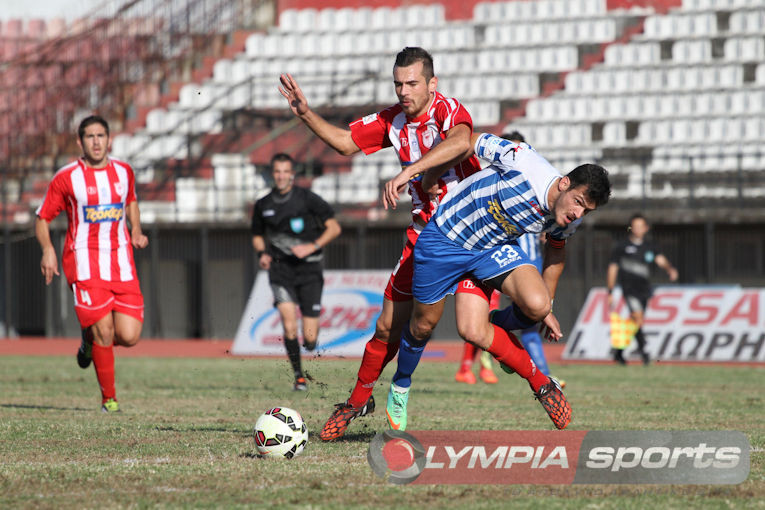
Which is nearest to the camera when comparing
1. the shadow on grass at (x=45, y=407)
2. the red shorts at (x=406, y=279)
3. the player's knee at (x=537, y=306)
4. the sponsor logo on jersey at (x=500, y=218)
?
the sponsor logo on jersey at (x=500, y=218)

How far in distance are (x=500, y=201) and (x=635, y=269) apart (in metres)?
10.8

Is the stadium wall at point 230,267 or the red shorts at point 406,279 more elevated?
the red shorts at point 406,279

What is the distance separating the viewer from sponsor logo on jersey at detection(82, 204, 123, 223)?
8398mm

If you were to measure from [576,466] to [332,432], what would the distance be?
221 centimetres

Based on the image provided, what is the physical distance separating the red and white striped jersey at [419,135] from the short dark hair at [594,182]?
892 millimetres

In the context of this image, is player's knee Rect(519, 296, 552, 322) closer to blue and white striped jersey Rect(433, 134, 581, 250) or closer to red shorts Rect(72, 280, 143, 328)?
blue and white striped jersey Rect(433, 134, 581, 250)

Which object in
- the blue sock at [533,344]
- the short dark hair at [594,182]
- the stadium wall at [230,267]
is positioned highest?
the short dark hair at [594,182]

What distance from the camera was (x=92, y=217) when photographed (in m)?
8.43

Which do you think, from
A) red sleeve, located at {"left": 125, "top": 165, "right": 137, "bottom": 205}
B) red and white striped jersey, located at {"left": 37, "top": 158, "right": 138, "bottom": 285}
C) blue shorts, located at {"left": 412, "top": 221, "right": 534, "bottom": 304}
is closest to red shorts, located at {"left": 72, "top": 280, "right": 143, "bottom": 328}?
red and white striped jersey, located at {"left": 37, "top": 158, "right": 138, "bottom": 285}

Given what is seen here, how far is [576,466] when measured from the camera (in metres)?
4.45

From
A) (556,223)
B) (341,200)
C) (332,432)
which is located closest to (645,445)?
(556,223)

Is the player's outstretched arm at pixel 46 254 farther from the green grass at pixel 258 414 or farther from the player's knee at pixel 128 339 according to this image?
the green grass at pixel 258 414

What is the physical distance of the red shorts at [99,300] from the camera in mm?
8297

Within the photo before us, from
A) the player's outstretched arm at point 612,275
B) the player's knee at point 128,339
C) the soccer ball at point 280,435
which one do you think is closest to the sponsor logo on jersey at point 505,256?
the soccer ball at point 280,435
